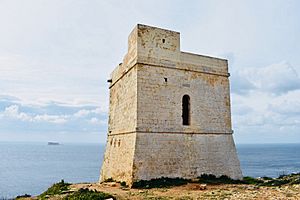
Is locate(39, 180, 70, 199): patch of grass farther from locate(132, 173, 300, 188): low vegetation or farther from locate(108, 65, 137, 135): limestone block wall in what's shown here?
locate(108, 65, 137, 135): limestone block wall

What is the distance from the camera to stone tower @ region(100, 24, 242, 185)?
1356 cm

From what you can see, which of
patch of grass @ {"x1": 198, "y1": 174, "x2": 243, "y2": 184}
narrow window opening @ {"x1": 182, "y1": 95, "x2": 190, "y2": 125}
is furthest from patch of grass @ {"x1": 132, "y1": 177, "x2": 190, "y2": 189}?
narrow window opening @ {"x1": 182, "y1": 95, "x2": 190, "y2": 125}

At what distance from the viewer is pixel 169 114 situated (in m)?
14.4

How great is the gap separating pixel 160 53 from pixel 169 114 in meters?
3.19

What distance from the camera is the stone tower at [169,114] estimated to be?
13.6 m

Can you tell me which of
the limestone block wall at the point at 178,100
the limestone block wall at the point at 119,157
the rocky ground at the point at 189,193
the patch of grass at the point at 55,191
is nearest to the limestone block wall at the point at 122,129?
the limestone block wall at the point at 119,157

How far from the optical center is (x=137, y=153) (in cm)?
1310

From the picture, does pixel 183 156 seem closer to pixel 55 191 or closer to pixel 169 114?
pixel 169 114

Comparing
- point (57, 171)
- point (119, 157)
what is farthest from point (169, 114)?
point (57, 171)

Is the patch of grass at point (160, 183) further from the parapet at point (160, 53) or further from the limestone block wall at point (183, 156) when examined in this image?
the parapet at point (160, 53)

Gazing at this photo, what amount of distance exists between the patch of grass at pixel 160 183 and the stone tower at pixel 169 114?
23 cm

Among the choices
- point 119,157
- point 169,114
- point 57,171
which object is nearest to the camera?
point 169,114

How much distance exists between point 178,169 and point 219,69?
6.44m

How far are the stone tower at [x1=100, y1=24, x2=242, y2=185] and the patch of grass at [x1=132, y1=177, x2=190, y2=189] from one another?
0.23 meters
